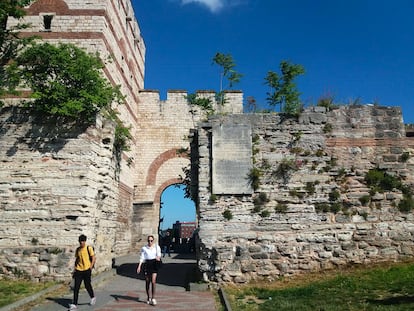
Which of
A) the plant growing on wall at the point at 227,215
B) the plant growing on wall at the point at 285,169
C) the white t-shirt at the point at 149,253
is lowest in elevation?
the white t-shirt at the point at 149,253

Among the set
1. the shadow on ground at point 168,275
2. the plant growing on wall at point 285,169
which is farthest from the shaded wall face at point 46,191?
the plant growing on wall at point 285,169

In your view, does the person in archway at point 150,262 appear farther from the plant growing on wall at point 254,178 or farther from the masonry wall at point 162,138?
the masonry wall at point 162,138

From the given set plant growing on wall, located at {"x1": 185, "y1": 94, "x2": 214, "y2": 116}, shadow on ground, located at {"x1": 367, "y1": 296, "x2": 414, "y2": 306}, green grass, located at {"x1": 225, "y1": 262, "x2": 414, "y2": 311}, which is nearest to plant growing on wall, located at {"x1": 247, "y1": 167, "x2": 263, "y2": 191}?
green grass, located at {"x1": 225, "y1": 262, "x2": 414, "y2": 311}

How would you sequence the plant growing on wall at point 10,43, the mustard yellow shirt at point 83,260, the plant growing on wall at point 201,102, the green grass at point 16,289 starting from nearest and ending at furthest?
the mustard yellow shirt at point 83,260 < the green grass at point 16,289 < the plant growing on wall at point 10,43 < the plant growing on wall at point 201,102

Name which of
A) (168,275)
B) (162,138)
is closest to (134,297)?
(168,275)

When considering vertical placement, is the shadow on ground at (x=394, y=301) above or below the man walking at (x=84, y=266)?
below

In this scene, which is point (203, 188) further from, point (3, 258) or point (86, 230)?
point (3, 258)

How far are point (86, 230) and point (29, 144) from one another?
2.76 meters

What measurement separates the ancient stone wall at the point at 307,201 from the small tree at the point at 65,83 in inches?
123

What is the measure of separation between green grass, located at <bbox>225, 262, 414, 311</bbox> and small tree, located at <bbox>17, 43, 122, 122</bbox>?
234 inches

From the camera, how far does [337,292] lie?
7066mm

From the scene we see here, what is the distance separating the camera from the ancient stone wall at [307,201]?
8.64m

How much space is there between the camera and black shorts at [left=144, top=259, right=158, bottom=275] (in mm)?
7277

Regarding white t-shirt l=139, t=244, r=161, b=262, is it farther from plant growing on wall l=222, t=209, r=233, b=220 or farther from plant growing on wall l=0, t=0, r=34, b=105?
plant growing on wall l=0, t=0, r=34, b=105
